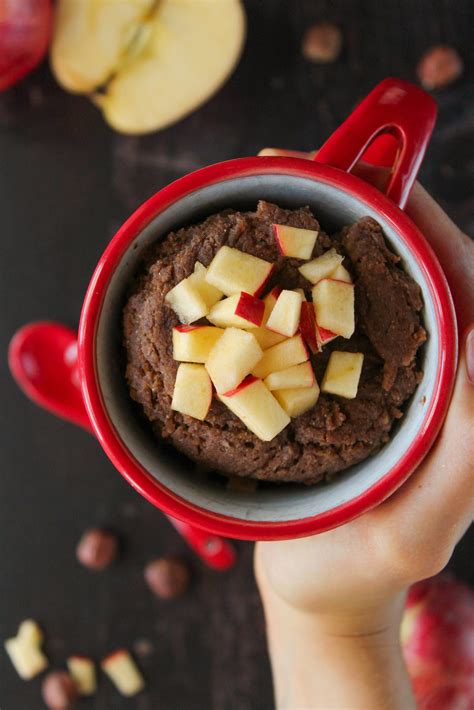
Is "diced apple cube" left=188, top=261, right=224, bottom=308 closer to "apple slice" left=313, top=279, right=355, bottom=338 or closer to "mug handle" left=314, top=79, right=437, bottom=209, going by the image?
"apple slice" left=313, top=279, right=355, bottom=338

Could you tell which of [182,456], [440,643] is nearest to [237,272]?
[182,456]

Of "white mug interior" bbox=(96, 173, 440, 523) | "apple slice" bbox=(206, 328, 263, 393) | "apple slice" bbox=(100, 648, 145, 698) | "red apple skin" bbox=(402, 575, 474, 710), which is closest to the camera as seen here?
"apple slice" bbox=(206, 328, 263, 393)

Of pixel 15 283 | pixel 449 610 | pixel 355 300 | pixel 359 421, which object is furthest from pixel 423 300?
pixel 15 283

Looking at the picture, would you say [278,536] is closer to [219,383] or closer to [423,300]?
[219,383]

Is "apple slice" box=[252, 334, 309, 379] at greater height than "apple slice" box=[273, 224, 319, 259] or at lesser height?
lesser

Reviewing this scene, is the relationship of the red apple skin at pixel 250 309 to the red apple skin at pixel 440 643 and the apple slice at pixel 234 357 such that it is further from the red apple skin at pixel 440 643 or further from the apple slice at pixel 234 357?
the red apple skin at pixel 440 643

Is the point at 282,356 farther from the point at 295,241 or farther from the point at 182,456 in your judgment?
the point at 182,456

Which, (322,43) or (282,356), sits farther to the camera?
(322,43)

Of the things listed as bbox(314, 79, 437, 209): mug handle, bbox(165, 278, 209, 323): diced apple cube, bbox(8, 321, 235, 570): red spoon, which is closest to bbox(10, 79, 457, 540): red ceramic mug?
bbox(314, 79, 437, 209): mug handle
